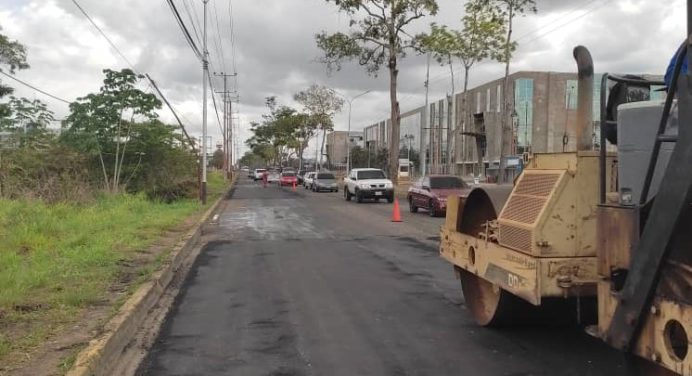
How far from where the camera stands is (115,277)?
9.24 metres

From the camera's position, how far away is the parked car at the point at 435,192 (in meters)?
24.0

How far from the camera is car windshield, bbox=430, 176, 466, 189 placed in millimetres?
25000

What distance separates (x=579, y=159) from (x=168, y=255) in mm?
8646

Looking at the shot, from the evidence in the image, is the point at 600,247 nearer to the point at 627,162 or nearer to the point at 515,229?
the point at 627,162

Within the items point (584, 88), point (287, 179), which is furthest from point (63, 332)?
point (287, 179)

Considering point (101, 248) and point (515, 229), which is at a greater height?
point (515, 229)

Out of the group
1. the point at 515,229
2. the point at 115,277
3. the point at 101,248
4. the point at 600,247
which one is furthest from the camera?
the point at 101,248

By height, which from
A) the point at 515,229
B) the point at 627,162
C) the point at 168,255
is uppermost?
the point at 627,162

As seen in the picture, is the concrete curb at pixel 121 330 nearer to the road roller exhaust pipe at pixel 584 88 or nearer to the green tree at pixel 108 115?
the road roller exhaust pipe at pixel 584 88

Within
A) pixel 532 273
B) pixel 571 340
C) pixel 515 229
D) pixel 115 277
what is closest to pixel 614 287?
pixel 532 273

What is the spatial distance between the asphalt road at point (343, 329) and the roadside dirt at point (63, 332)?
623 mm

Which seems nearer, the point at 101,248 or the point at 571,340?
the point at 571,340

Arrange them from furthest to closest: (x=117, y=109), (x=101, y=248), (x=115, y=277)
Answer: (x=117, y=109), (x=101, y=248), (x=115, y=277)

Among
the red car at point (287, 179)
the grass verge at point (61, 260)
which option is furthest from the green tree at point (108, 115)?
the red car at point (287, 179)
